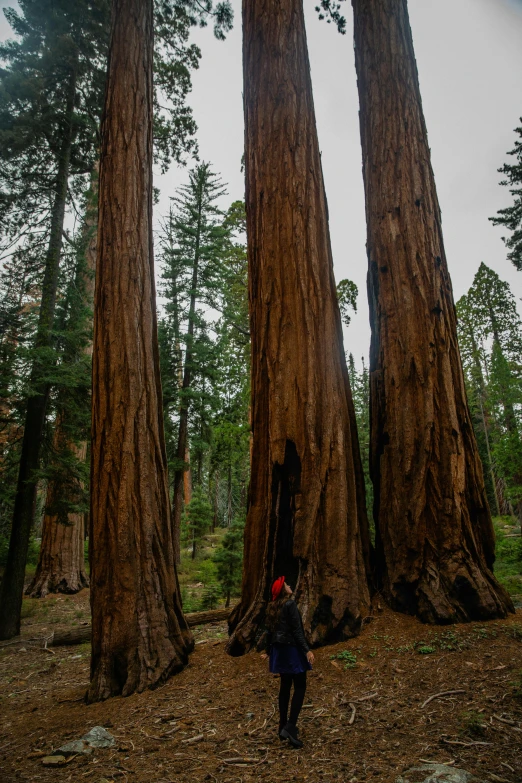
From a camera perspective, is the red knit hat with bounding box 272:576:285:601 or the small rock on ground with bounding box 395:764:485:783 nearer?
the small rock on ground with bounding box 395:764:485:783

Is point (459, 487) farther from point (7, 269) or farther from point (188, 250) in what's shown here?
point (188, 250)

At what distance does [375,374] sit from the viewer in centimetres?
A: 582

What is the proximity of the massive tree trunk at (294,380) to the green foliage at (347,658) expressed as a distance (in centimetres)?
26

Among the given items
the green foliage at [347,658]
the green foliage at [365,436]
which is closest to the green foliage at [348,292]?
the green foliage at [365,436]

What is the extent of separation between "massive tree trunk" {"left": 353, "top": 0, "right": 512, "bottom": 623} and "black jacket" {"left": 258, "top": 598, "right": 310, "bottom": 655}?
1.89 m

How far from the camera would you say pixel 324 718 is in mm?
3234

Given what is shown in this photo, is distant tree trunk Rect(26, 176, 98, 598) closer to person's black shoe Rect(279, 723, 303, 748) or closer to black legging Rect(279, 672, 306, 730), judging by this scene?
black legging Rect(279, 672, 306, 730)

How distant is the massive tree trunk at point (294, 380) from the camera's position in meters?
4.66

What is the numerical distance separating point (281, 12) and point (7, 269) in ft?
26.3

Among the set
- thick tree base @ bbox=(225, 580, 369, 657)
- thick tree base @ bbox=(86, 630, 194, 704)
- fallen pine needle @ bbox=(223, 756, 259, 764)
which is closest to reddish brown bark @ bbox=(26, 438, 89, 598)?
thick tree base @ bbox=(86, 630, 194, 704)

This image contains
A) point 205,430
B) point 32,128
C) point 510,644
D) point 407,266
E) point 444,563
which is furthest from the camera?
point 205,430

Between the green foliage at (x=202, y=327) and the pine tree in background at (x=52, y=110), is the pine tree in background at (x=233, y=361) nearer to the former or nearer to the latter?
the green foliage at (x=202, y=327)

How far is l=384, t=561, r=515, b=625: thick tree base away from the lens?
174 inches

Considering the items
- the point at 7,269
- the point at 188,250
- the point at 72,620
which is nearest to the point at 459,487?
the point at 72,620
